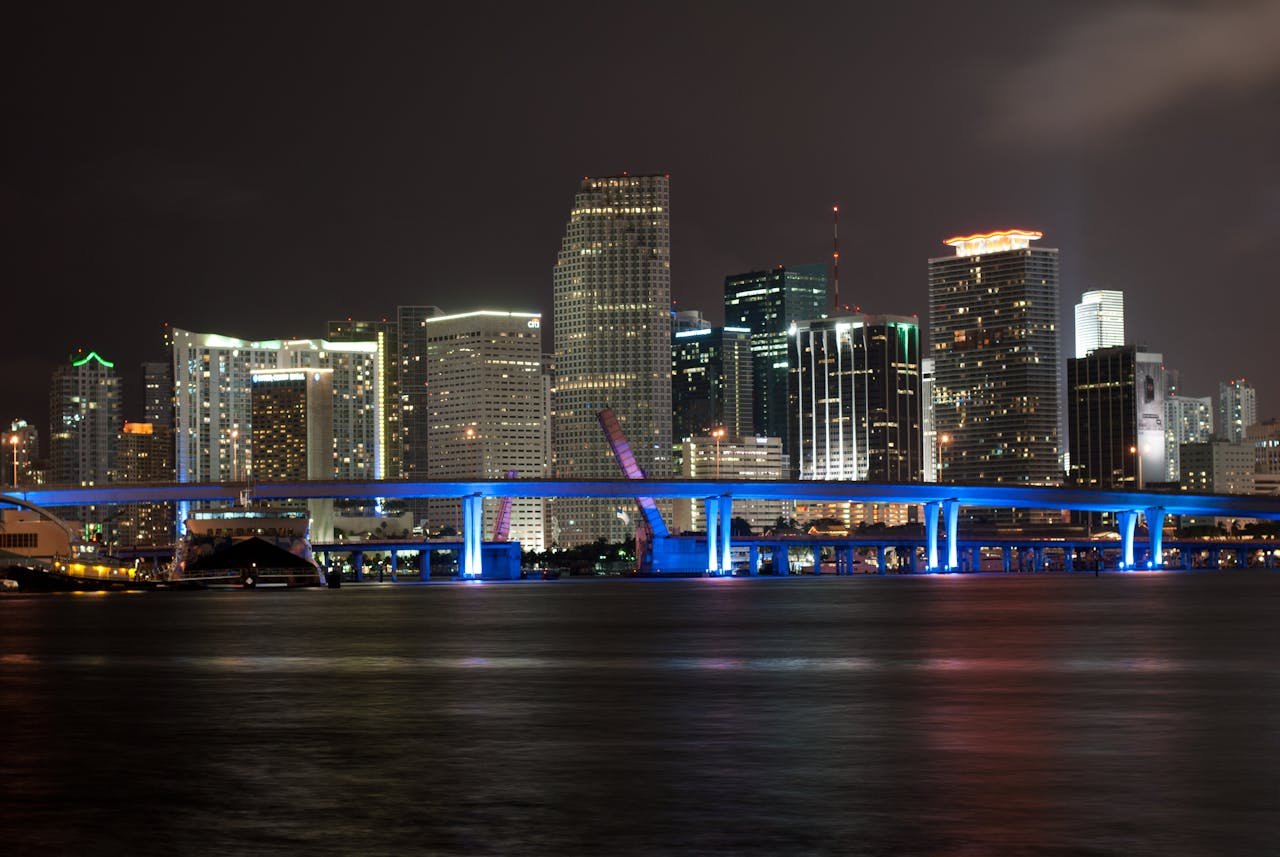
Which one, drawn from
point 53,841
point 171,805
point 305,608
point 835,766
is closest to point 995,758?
point 835,766

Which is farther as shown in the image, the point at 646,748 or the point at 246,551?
the point at 246,551

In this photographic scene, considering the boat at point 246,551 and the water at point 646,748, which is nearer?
the water at point 646,748

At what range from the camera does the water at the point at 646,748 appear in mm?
18281

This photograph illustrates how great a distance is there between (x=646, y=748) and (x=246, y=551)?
155m

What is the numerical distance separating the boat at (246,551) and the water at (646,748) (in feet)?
388

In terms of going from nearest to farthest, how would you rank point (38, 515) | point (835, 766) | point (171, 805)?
A: point (171, 805) → point (835, 766) → point (38, 515)

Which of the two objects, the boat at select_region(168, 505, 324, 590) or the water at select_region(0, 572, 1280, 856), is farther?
the boat at select_region(168, 505, 324, 590)

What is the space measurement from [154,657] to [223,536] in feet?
423

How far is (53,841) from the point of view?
59.2 ft

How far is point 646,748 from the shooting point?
2584cm

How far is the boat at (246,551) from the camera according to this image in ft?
569

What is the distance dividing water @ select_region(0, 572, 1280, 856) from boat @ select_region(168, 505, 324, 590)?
→ 388 feet

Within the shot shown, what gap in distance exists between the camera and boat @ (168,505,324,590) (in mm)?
173500

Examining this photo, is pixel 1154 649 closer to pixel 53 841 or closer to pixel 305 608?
pixel 53 841
